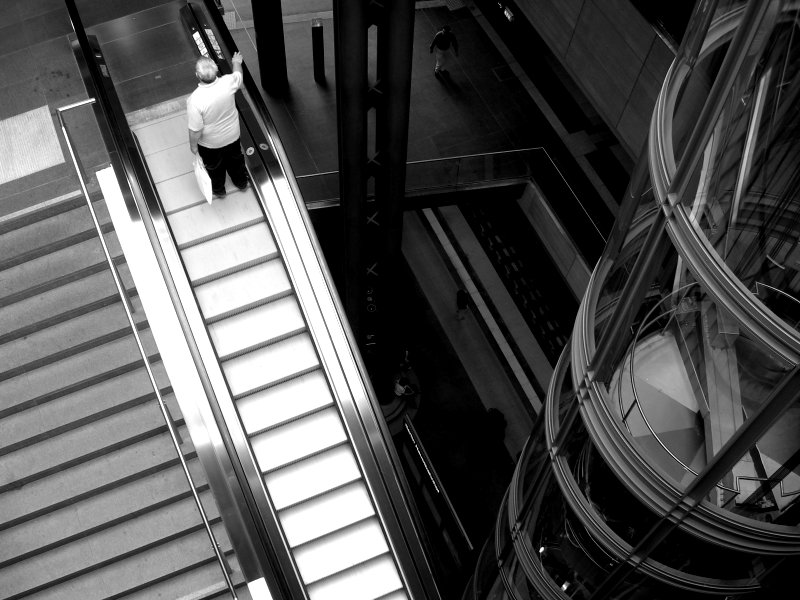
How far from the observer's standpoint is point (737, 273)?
5.70 meters

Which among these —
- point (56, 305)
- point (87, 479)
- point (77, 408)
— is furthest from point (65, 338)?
point (87, 479)

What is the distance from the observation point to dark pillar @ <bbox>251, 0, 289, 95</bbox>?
16594 millimetres

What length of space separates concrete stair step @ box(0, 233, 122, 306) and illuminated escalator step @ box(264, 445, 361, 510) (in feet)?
11.3

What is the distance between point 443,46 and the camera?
18.1 metres

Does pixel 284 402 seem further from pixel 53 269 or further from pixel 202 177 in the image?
pixel 53 269

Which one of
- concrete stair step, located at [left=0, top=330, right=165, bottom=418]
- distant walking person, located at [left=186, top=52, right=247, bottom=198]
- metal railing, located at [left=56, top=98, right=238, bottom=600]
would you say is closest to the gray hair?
distant walking person, located at [left=186, top=52, right=247, bottom=198]

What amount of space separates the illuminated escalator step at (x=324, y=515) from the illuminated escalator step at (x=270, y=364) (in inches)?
63.5

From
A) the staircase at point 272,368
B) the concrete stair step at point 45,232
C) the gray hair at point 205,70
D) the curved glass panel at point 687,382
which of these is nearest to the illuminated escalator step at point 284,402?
the staircase at point 272,368

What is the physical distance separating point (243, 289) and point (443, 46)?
967 centimetres

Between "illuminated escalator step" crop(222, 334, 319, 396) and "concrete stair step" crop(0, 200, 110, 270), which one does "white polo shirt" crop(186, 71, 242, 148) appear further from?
"illuminated escalator step" crop(222, 334, 319, 396)

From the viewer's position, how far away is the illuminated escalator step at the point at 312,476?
34.8 ft

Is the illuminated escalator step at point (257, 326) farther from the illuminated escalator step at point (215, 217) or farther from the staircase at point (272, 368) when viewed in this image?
the illuminated escalator step at point (215, 217)

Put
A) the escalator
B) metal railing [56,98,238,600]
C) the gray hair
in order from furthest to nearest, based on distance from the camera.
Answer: metal railing [56,98,238,600] < the escalator < the gray hair

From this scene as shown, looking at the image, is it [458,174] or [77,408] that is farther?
[458,174]
